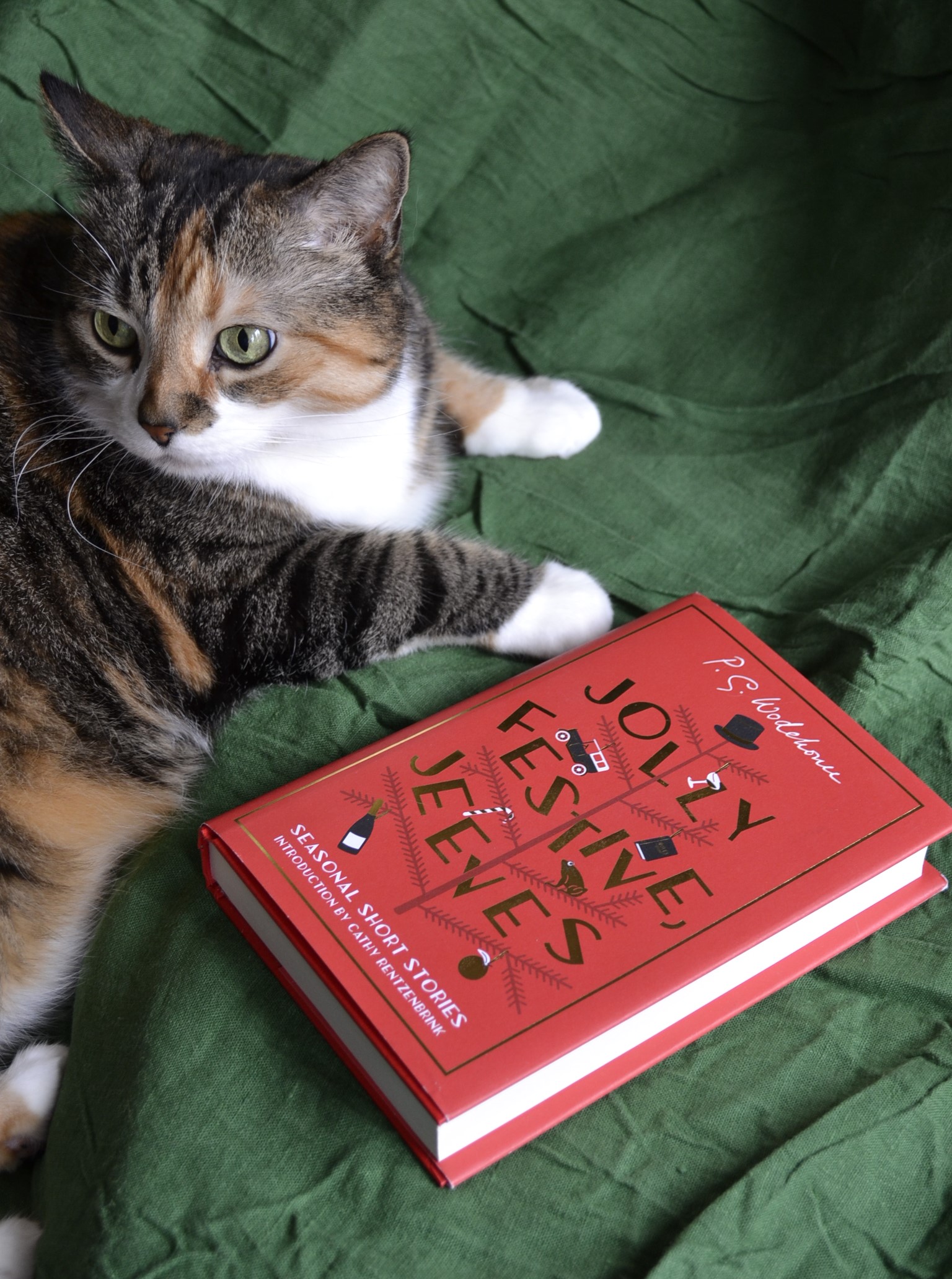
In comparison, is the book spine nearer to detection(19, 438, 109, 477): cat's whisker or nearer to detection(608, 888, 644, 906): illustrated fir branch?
detection(608, 888, 644, 906): illustrated fir branch

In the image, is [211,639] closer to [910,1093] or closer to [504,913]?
[504,913]

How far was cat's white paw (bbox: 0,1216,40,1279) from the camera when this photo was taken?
77cm

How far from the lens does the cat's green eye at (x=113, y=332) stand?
996 millimetres

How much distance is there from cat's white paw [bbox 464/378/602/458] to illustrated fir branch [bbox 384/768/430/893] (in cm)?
55

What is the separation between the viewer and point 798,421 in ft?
4.13

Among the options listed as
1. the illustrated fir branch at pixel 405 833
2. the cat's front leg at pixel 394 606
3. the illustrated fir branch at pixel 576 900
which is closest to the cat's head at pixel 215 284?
the cat's front leg at pixel 394 606

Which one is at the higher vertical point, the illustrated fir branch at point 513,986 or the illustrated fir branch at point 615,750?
the illustrated fir branch at point 615,750

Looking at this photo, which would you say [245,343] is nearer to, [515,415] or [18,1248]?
[515,415]

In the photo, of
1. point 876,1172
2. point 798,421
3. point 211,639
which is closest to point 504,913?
point 876,1172

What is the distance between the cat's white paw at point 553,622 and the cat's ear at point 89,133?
57 cm

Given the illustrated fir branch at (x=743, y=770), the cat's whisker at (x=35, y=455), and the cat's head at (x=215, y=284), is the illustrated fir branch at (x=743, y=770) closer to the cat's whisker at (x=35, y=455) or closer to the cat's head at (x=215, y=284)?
the cat's head at (x=215, y=284)

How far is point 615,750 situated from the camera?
90 cm

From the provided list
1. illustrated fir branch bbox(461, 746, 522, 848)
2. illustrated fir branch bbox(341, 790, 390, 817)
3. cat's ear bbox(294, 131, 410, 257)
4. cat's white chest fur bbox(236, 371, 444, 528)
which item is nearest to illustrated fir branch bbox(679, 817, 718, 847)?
illustrated fir branch bbox(461, 746, 522, 848)

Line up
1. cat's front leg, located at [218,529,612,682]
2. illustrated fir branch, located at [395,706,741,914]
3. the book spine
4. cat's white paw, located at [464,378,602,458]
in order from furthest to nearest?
cat's white paw, located at [464,378,602,458] → cat's front leg, located at [218,529,612,682] → illustrated fir branch, located at [395,706,741,914] → the book spine
